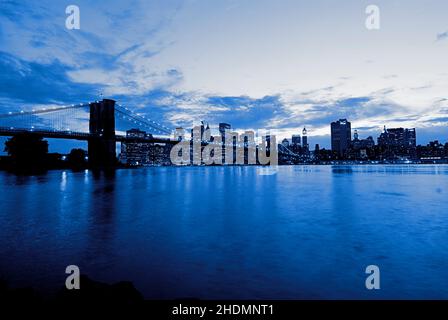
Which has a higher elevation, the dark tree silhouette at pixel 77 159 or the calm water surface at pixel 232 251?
the dark tree silhouette at pixel 77 159

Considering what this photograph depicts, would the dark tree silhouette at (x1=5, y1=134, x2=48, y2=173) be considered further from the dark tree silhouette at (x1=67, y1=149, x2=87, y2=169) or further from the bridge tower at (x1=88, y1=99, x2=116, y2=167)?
the bridge tower at (x1=88, y1=99, x2=116, y2=167)

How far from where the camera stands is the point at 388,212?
49.4ft

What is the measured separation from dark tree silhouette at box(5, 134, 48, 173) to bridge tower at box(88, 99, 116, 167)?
10.4 metres

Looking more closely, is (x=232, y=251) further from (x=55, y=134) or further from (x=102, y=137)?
(x=102, y=137)

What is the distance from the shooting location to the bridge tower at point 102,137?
199 ft

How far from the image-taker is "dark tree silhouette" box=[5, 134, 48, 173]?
61.3m

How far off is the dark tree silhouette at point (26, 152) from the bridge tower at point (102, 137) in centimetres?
1044

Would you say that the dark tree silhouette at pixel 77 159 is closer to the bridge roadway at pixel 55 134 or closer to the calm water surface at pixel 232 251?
the bridge roadway at pixel 55 134

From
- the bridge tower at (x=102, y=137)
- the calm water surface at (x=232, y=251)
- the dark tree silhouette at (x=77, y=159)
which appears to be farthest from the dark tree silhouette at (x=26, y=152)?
the calm water surface at (x=232, y=251)

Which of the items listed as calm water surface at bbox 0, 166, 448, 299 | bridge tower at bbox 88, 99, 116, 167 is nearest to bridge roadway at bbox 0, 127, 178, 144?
bridge tower at bbox 88, 99, 116, 167
